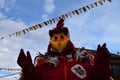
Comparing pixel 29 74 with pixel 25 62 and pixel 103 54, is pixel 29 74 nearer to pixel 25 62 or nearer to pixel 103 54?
pixel 25 62

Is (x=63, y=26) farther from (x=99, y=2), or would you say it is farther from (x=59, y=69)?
(x=99, y=2)

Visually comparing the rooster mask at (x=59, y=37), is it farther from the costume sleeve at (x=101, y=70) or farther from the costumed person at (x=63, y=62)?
the costume sleeve at (x=101, y=70)

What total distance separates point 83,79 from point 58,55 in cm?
68

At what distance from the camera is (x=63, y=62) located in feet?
22.2

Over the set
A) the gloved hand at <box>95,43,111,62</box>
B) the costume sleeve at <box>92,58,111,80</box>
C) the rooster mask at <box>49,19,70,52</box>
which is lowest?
the costume sleeve at <box>92,58,111,80</box>

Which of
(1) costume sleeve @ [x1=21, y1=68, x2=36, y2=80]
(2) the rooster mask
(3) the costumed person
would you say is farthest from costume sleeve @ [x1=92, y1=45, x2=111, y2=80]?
(1) costume sleeve @ [x1=21, y1=68, x2=36, y2=80]

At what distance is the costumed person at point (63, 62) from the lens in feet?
20.9

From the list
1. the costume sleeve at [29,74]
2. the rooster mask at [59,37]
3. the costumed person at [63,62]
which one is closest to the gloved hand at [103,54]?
the costumed person at [63,62]

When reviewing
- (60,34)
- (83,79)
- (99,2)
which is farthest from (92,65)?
(99,2)

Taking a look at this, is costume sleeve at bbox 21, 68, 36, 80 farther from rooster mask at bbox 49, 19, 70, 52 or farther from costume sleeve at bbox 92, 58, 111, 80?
costume sleeve at bbox 92, 58, 111, 80

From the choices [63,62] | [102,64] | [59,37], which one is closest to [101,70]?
[102,64]

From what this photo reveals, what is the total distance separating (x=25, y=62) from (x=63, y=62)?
74 centimetres

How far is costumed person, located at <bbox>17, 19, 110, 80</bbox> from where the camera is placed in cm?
637

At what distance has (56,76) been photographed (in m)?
6.62
